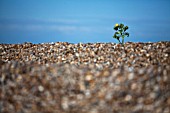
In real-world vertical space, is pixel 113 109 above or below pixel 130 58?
below

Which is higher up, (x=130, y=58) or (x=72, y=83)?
(x=130, y=58)

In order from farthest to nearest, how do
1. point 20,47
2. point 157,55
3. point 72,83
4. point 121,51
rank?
point 20,47
point 121,51
point 157,55
point 72,83

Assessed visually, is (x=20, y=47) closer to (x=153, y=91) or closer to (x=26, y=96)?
(x=26, y=96)

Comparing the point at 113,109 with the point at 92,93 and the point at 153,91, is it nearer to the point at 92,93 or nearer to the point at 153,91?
the point at 92,93

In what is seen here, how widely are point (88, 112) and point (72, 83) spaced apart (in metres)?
0.84

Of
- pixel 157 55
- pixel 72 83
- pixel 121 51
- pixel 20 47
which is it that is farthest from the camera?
pixel 20 47

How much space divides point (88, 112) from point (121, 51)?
15.9ft

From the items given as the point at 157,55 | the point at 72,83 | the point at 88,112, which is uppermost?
the point at 157,55

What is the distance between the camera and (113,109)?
431 cm

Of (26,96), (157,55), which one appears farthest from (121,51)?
(26,96)

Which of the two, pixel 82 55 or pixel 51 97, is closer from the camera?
pixel 51 97

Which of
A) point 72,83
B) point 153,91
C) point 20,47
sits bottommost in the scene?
point 153,91

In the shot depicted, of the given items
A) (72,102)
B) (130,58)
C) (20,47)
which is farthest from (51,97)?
(20,47)

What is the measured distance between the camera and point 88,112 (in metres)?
4.27
